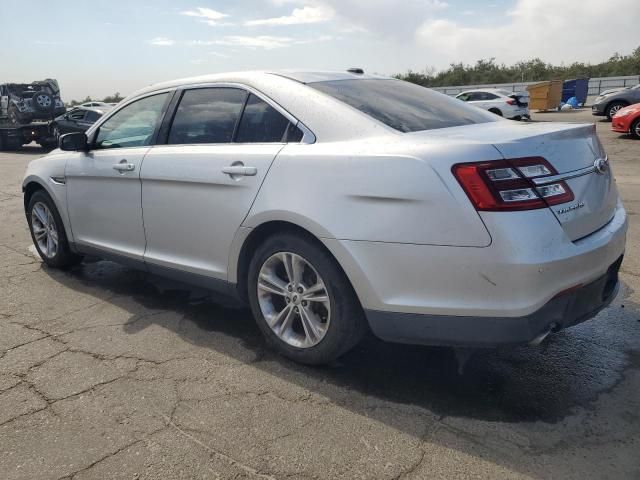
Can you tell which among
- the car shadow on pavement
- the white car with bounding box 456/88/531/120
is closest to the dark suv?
the white car with bounding box 456/88/531/120

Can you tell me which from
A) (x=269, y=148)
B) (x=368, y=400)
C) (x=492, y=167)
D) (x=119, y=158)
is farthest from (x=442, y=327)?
(x=119, y=158)

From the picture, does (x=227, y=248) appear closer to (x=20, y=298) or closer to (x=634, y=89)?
(x=20, y=298)

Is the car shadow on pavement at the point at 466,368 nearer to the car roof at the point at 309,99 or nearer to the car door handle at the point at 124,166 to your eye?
the car door handle at the point at 124,166

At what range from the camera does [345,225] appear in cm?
272

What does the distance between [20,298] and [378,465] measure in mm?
3440

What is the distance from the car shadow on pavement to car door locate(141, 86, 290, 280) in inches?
17.9

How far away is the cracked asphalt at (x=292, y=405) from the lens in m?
2.35

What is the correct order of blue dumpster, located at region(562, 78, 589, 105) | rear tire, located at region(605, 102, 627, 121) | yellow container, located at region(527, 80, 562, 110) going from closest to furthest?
rear tire, located at region(605, 102, 627, 121), yellow container, located at region(527, 80, 562, 110), blue dumpster, located at region(562, 78, 589, 105)

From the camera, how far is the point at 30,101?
65.3 ft

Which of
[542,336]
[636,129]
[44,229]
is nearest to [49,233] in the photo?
[44,229]

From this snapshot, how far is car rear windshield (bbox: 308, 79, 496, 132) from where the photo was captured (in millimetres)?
3031

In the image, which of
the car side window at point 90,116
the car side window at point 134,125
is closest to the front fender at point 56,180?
the car side window at point 134,125

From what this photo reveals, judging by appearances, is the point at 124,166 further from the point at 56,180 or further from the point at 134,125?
the point at 56,180

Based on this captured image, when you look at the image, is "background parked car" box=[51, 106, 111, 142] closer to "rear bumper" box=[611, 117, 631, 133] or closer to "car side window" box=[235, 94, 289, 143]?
"rear bumper" box=[611, 117, 631, 133]
